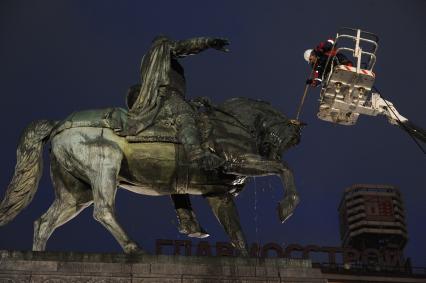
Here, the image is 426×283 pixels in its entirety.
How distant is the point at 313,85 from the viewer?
1595cm

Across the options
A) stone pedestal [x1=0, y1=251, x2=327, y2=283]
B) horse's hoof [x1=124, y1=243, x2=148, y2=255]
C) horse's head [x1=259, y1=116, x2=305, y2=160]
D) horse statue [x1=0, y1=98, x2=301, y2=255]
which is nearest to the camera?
stone pedestal [x1=0, y1=251, x2=327, y2=283]

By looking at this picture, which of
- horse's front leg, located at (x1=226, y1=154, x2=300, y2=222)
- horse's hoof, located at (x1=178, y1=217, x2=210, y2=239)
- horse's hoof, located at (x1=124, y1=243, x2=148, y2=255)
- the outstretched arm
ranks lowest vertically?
horse's hoof, located at (x1=124, y1=243, x2=148, y2=255)

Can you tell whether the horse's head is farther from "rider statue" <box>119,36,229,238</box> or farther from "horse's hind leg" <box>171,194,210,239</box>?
"horse's hind leg" <box>171,194,210,239</box>

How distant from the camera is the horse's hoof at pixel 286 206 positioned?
1244 centimetres

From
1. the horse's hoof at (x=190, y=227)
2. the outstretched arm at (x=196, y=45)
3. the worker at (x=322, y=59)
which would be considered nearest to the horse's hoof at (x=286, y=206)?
the horse's hoof at (x=190, y=227)

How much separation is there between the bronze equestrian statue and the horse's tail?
0.06ft

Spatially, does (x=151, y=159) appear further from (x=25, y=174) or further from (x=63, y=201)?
(x=25, y=174)

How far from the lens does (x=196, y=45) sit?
14.1 m

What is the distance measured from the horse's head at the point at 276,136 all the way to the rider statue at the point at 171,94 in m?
1.28

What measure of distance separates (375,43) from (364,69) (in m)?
0.59

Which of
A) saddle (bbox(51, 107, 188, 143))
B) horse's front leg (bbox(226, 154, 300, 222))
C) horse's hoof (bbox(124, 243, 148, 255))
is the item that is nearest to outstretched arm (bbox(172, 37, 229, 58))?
saddle (bbox(51, 107, 188, 143))

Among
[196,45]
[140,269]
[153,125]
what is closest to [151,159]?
[153,125]

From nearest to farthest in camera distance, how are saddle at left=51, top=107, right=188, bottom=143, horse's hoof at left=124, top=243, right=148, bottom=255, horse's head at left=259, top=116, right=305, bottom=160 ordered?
horse's hoof at left=124, top=243, right=148, bottom=255 < saddle at left=51, top=107, right=188, bottom=143 < horse's head at left=259, top=116, right=305, bottom=160

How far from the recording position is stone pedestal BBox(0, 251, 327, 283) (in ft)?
37.5
